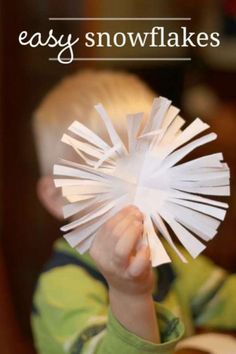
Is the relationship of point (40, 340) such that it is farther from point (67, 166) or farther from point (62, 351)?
point (67, 166)

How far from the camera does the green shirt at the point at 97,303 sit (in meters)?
0.52

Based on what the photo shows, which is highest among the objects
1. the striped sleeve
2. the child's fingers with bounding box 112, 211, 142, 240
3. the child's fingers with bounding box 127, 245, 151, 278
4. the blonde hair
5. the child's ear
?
the blonde hair

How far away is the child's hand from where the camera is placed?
18.9 inches

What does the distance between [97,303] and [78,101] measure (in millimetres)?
138

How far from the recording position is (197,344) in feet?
1.77

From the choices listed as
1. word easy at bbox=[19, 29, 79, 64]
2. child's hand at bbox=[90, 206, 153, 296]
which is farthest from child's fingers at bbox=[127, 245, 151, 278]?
word easy at bbox=[19, 29, 79, 64]

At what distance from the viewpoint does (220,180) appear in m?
0.50

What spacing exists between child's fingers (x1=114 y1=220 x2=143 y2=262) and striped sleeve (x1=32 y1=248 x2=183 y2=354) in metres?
0.05

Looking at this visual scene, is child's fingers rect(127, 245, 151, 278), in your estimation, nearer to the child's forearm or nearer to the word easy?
the child's forearm

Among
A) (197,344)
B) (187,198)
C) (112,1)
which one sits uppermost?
(112,1)

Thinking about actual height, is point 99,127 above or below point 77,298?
above

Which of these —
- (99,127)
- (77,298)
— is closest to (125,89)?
(99,127)

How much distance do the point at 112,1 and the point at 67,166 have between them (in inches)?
4.7

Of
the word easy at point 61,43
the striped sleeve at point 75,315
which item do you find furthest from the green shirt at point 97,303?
the word easy at point 61,43
